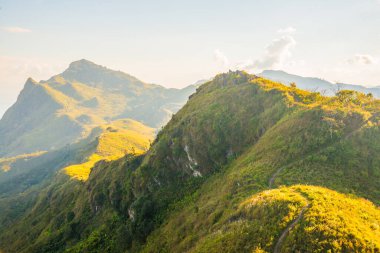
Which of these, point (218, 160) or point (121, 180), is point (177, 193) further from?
point (121, 180)

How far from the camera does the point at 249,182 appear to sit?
2394 inches

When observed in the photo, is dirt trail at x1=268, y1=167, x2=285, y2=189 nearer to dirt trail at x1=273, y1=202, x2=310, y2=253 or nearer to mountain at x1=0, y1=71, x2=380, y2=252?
mountain at x1=0, y1=71, x2=380, y2=252

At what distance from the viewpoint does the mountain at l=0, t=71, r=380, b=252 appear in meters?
39.0

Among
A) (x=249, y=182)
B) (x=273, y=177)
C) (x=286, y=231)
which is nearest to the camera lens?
(x=286, y=231)

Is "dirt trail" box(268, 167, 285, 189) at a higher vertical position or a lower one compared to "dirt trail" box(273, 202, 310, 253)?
higher

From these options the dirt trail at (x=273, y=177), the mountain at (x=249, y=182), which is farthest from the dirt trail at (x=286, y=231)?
the dirt trail at (x=273, y=177)

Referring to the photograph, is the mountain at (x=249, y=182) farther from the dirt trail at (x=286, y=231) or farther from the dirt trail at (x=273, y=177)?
the dirt trail at (x=273, y=177)

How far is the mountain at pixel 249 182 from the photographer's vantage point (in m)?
39.0

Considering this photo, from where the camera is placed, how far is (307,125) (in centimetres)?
6969

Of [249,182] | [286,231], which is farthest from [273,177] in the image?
[286,231]

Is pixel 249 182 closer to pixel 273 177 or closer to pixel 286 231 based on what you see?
pixel 273 177

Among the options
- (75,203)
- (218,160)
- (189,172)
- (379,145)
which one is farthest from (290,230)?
(75,203)

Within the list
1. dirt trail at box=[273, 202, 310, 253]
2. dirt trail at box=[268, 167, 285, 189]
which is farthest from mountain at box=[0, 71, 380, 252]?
dirt trail at box=[268, 167, 285, 189]

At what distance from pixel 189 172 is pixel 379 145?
176 ft
